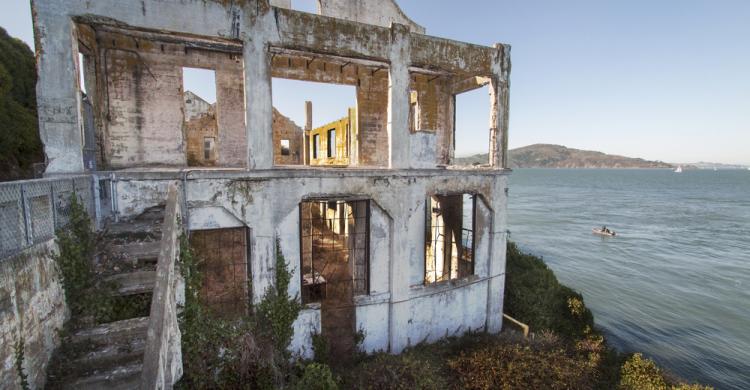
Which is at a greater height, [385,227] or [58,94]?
[58,94]

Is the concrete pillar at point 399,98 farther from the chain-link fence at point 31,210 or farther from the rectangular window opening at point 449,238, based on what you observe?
the chain-link fence at point 31,210

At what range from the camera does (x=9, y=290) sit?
12.1 ft

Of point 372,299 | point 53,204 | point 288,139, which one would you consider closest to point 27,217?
point 53,204

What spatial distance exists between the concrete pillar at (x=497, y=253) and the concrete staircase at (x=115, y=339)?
9752mm

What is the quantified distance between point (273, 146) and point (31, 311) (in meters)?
5.63

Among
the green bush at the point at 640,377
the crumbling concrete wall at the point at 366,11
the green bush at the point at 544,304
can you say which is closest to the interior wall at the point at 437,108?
the crumbling concrete wall at the point at 366,11

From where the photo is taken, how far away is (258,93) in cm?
835

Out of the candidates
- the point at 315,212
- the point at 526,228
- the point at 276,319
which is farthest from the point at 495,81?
the point at 526,228

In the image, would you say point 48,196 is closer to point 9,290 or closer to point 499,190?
point 9,290

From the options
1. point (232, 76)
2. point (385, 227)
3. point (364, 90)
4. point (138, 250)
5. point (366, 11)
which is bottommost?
point (385, 227)

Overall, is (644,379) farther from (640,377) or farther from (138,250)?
(138,250)

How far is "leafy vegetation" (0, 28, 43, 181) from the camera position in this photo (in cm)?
1317

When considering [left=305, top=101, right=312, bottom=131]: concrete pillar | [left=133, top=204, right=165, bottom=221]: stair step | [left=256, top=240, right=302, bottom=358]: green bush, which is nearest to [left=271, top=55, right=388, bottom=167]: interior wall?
[left=256, top=240, right=302, bottom=358]: green bush

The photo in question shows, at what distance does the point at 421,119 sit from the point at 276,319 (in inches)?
355
